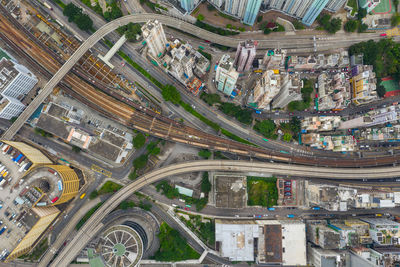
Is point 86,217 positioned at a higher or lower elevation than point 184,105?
lower

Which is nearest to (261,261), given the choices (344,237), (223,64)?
(344,237)

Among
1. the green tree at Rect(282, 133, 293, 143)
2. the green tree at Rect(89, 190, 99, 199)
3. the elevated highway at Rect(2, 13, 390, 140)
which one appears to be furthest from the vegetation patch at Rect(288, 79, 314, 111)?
the green tree at Rect(89, 190, 99, 199)

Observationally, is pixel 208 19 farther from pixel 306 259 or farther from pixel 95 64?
pixel 306 259

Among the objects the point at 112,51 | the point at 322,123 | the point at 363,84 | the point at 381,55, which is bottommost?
the point at 322,123

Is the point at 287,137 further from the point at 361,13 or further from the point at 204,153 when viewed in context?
the point at 361,13

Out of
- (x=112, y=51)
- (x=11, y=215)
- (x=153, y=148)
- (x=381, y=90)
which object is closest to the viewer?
(x=11, y=215)

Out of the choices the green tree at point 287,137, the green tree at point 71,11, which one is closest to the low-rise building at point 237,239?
the green tree at point 287,137

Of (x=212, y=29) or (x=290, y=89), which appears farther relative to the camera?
(x=212, y=29)

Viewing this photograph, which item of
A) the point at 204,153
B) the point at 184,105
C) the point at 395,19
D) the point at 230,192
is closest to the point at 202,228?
the point at 230,192
